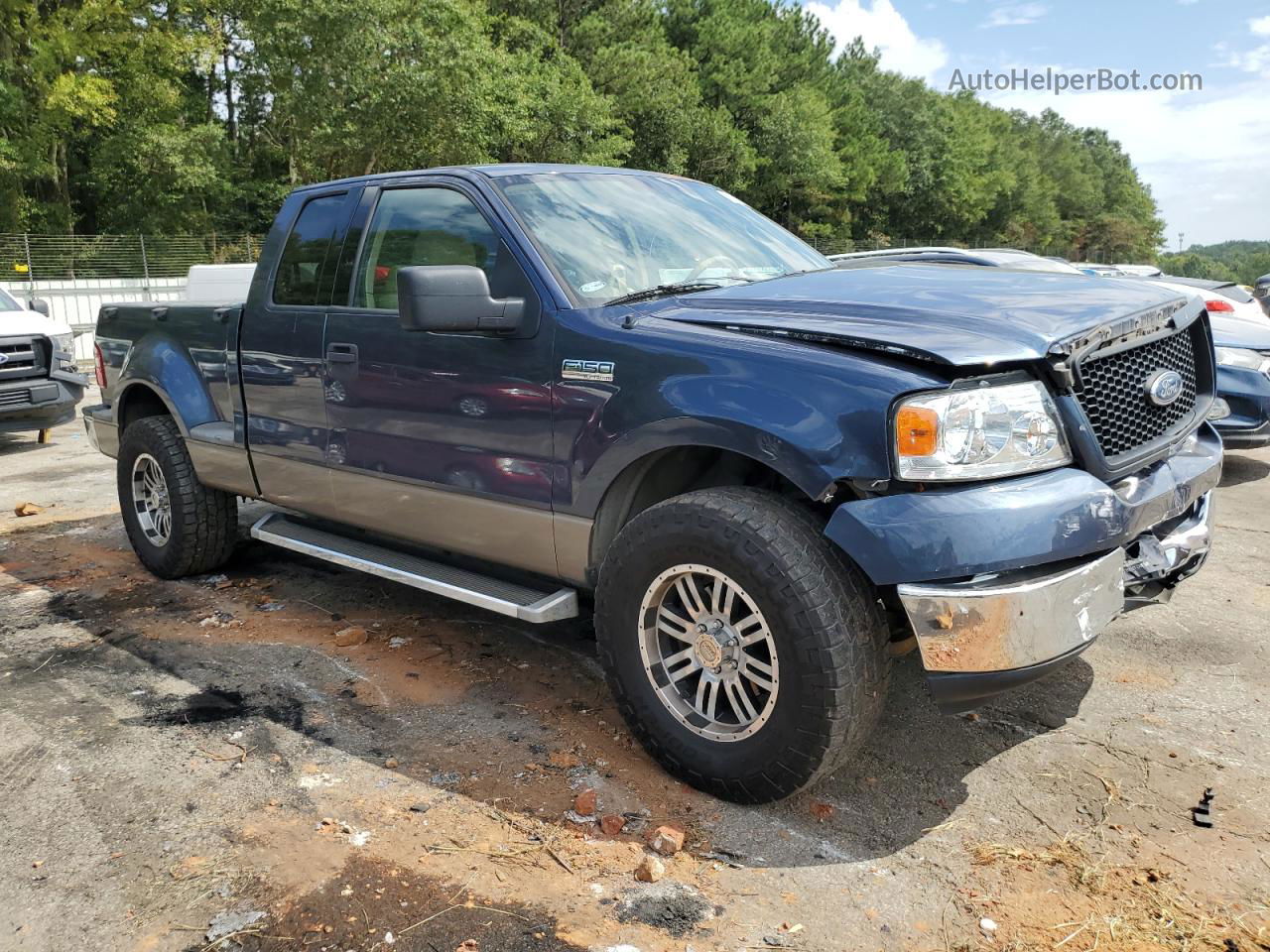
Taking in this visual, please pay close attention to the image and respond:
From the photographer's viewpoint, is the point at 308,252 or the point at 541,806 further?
the point at 308,252

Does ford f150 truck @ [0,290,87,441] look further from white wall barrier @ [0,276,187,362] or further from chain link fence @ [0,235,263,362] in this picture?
chain link fence @ [0,235,263,362]

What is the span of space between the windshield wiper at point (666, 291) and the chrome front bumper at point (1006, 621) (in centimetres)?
142

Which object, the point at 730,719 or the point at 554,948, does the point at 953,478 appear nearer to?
the point at 730,719

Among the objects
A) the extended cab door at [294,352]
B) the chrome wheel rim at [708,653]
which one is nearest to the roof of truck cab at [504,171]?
the extended cab door at [294,352]

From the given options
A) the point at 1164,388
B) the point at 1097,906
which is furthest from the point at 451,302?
the point at 1097,906

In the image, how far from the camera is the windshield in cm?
357

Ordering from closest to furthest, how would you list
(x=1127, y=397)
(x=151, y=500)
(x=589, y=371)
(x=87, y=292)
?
(x=1127, y=397)
(x=589, y=371)
(x=151, y=500)
(x=87, y=292)

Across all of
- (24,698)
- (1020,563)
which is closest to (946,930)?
(1020,563)

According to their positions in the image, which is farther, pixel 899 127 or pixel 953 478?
pixel 899 127

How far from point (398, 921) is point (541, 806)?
619 millimetres

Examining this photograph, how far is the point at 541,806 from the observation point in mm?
3033

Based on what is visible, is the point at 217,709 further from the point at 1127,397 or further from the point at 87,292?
the point at 87,292

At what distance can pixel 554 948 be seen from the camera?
7.89 feet

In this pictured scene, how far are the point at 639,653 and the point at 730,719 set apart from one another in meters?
0.34
